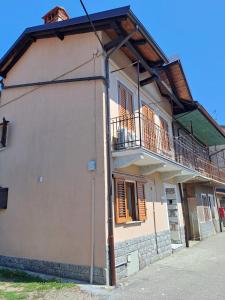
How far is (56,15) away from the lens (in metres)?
10.4

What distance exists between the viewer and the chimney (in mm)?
10398

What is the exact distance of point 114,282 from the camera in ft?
21.3

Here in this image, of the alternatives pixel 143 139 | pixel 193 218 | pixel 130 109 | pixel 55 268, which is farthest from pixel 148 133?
pixel 193 218

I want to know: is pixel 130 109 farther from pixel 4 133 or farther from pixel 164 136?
pixel 4 133

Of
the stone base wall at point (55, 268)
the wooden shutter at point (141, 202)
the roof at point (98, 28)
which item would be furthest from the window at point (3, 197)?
the roof at point (98, 28)

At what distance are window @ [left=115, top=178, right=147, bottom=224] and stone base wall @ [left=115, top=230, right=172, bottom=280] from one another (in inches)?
26.5

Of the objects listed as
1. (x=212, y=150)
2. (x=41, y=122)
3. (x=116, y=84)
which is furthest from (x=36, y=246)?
(x=212, y=150)

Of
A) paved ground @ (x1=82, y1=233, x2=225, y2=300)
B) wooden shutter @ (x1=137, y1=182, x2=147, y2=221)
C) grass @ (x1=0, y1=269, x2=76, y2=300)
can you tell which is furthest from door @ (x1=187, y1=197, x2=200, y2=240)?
grass @ (x1=0, y1=269, x2=76, y2=300)

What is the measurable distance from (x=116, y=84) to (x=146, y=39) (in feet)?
5.82

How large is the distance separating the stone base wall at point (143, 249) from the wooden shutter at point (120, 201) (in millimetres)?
676

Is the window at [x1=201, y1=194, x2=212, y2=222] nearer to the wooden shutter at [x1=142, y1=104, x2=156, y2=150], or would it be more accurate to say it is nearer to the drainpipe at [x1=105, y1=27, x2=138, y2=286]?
the wooden shutter at [x1=142, y1=104, x2=156, y2=150]

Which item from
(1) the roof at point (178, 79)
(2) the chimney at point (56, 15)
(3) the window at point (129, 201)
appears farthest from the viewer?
(1) the roof at point (178, 79)

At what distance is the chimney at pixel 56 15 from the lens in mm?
10398

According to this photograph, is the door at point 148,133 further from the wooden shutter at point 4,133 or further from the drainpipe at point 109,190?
the wooden shutter at point 4,133
